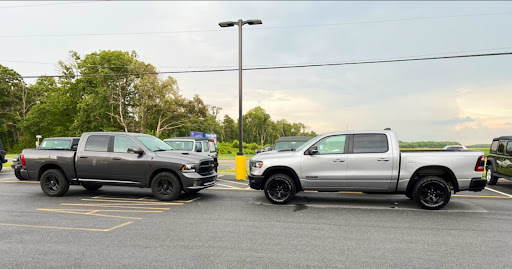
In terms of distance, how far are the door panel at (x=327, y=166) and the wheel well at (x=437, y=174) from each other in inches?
65.8

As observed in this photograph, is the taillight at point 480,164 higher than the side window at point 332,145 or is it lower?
lower

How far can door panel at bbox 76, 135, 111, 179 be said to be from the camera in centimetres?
893

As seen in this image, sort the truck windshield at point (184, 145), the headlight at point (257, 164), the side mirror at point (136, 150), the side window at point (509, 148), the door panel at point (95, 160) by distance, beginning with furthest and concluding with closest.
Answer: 1. the truck windshield at point (184, 145)
2. the side window at point (509, 148)
3. the door panel at point (95, 160)
4. the side mirror at point (136, 150)
5. the headlight at point (257, 164)

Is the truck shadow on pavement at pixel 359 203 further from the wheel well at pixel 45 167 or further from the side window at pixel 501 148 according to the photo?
the wheel well at pixel 45 167

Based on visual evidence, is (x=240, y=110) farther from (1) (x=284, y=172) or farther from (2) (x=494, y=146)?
(2) (x=494, y=146)

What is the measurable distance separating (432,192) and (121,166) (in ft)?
27.0

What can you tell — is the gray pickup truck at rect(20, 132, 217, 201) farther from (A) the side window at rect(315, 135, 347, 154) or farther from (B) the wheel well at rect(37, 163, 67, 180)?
(A) the side window at rect(315, 135, 347, 154)

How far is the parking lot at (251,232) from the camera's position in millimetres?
4297

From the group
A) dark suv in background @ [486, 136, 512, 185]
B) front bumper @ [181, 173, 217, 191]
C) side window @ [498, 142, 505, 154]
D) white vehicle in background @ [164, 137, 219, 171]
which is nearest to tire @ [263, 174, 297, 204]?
front bumper @ [181, 173, 217, 191]

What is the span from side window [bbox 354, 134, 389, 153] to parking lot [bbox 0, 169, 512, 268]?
1460 mm

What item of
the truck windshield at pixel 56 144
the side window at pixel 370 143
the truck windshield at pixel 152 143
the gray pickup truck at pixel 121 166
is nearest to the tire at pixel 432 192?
the side window at pixel 370 143

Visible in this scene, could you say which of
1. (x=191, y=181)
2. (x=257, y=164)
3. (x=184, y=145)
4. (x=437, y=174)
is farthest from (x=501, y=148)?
(x=184, y=145)

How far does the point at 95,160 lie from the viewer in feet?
29.5

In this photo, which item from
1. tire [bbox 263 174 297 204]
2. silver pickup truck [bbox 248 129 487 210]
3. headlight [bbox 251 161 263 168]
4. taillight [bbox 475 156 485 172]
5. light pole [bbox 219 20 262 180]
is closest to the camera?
taillight [bbox 475 156 485 172]
